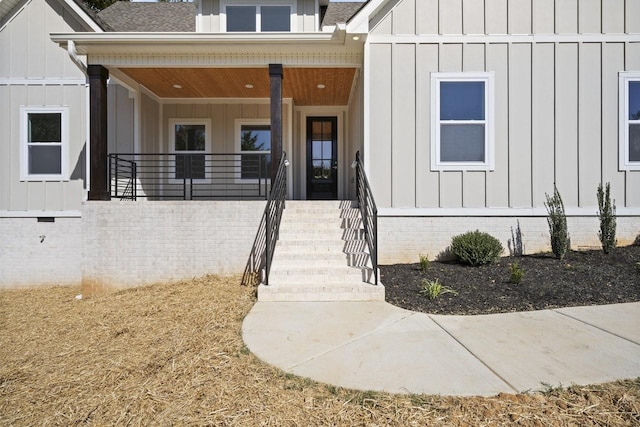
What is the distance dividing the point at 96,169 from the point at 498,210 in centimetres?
717

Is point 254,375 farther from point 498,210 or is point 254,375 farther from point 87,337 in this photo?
point 498,210

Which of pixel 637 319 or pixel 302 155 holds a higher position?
pixel 302 155

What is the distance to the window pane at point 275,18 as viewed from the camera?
28.3 feet

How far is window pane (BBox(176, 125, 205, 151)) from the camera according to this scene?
9203 mm

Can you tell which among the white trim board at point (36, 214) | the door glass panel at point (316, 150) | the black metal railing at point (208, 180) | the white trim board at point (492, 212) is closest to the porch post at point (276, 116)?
the white trim board at point (492, 212)

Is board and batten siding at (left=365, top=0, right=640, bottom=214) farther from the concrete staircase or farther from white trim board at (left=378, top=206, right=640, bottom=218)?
the concrete staircase

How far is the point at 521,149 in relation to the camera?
6.26m

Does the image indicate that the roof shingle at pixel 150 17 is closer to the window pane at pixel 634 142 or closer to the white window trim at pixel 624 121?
the white window trim at pixel 624 121

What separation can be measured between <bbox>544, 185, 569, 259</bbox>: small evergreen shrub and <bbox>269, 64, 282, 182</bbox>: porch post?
4743 mm

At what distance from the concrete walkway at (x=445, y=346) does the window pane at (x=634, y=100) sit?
13.2 ft

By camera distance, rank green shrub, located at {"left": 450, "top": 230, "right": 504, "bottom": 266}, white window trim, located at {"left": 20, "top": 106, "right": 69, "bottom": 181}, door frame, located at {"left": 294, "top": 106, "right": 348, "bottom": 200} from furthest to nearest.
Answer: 1. door frame, located at {"left": 294, "top": 106, "right": 348, "bottom": 200}
2. white window trim, located at {"left": 20, "top": 106, "right": 69, "bottom": 181}
3. green shrub, located at {"left": 450, "top": 230, "right": 504, "bottom": 266}

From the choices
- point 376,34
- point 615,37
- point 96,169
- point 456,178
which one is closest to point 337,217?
point 456,178

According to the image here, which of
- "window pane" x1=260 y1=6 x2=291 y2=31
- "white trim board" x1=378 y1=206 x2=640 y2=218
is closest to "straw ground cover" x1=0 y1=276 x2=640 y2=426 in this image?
"white trim board" x1=378 y1=206 x2=640 y2=218

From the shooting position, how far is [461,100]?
6.32 meters
